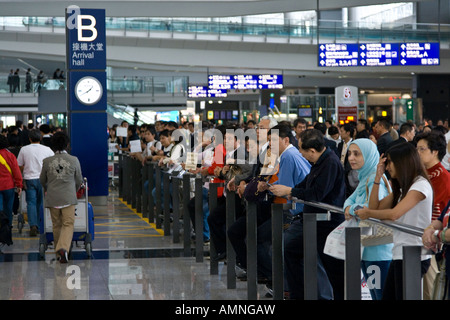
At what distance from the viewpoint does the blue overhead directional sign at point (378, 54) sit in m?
30.5

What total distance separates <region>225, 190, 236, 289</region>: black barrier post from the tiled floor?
0.38 feet

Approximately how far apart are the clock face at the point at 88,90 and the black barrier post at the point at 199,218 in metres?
7.06

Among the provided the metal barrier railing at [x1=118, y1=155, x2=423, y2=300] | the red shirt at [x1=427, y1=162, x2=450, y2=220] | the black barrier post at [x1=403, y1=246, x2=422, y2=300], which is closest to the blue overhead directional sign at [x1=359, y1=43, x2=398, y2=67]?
the metal barrier railing at [x1=118, y1=155, x2=423, y2=300]

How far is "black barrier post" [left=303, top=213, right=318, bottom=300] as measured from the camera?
5586 millimetres

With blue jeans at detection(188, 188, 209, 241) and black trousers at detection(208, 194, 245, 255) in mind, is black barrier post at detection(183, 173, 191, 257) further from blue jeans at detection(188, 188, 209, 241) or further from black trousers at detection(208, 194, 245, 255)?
black trousers at detection(208, 194, 245, 255)

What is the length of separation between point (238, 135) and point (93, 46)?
22.8ft

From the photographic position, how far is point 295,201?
6.67 metres

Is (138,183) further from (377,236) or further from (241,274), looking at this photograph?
(377,236)

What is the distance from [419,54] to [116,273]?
2424 cm

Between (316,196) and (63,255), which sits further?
(63,255)

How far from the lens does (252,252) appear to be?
7668 mm

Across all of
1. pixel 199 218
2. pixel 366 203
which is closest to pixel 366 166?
pixel 366 203

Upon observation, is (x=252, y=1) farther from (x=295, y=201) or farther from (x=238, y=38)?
(x=295, y=201)
